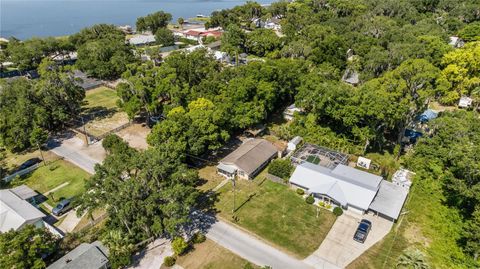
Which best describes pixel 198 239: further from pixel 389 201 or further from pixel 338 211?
pixel 389 201

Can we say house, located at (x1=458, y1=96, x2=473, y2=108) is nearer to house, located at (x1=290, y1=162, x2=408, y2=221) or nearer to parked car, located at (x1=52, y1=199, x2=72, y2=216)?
house, located at (x1=290, y1=162, x2=408, y2=221)

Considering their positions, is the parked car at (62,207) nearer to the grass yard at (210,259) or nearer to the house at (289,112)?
the grass yard at (210,259)

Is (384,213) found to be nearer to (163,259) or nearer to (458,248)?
(458,248)

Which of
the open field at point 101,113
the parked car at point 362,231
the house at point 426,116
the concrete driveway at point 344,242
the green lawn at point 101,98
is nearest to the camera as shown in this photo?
the concrete driveway at point 344,242

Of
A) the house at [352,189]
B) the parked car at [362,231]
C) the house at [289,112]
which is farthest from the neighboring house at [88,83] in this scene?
the parked car at [362,231]

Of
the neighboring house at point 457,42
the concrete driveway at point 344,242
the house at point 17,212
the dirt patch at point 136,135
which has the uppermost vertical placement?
the neighboring house at point 457,42

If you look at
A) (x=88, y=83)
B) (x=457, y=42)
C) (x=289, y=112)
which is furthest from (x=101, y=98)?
(x=457, y=42)
